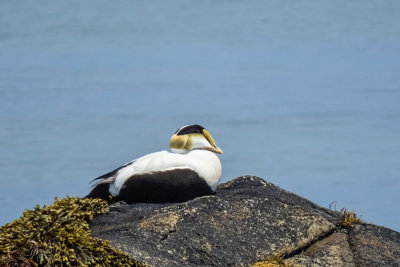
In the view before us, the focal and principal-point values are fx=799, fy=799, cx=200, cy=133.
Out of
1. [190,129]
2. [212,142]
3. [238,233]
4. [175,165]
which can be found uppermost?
[190,129]

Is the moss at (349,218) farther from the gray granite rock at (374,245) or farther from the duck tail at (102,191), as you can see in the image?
the duck tail at (102,191)

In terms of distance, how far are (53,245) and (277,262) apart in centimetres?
284

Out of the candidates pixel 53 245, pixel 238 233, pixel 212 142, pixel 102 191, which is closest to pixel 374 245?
pixel 238 233

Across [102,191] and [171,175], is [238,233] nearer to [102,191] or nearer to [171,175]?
[171,175]

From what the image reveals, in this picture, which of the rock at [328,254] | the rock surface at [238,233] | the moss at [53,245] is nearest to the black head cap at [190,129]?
the rock surface at [238,233]

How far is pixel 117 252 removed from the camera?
29.7 ft

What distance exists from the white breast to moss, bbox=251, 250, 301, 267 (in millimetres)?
1445

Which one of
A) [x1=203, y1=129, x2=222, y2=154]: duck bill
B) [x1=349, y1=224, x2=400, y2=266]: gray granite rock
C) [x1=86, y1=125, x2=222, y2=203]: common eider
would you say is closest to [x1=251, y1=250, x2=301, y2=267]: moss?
[x1=349, y1=224, x2=400, y2=266]: gray granite rock

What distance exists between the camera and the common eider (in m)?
10.7

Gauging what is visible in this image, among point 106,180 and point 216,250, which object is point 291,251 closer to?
point 216,250

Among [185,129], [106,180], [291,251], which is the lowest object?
[291,251]

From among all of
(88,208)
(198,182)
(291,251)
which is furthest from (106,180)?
(291,251)

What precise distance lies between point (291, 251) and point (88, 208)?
272cm

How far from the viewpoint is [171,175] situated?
10.6 meters
